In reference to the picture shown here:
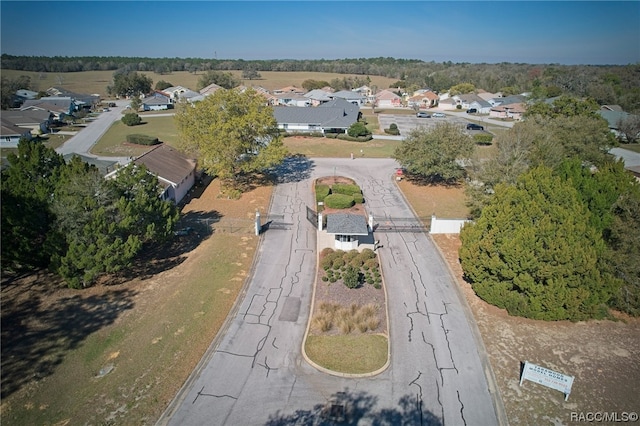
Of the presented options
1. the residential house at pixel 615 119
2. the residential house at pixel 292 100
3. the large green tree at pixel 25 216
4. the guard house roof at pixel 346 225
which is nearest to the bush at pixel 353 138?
the guard house roof at pixel 346 225

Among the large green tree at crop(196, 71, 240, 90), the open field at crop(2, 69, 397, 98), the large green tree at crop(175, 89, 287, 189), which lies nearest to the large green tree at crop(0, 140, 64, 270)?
the large green tree at crop(175, 89, 287, 189)

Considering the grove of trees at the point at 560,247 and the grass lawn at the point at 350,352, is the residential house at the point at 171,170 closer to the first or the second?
the grass lawn at the point at 350,352

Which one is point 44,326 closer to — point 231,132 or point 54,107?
point 231,132

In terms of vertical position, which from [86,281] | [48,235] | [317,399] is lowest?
[317,399]

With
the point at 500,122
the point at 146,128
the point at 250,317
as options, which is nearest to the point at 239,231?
the point at 250,317

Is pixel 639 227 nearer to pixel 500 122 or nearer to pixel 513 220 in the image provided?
pixel 513 220

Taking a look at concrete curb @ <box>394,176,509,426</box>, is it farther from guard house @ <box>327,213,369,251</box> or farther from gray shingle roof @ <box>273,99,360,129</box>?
gray shingle roof @ <box>273,99,360,129</box>
